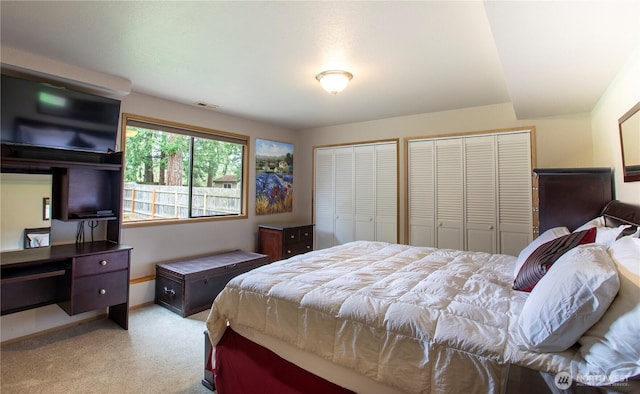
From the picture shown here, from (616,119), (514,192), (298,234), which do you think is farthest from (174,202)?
(616,119)

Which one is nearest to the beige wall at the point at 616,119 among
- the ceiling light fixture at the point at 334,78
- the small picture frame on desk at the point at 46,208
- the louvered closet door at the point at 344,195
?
the ceiling light fixture at the point at 334,78

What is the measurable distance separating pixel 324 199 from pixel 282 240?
1159 millimetres

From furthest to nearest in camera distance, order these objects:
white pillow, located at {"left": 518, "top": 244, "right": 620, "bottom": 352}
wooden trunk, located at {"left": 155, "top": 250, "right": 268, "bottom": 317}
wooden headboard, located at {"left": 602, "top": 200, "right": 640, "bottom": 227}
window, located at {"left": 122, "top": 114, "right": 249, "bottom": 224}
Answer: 1. window, located at {"left": 122, "top": 114, "right": 249, "bottom": 224}
2. wooden trunk, located at {"left": 155, "top": 250, "right": 268, "bottom": 317}
3. wooden headboard, located at {"left": 602, "top": 200, "right": 640, "bottom": 227}
4. white pillow, located at {"left": 518, "top": 244, "right": 620, "bottom": 352}

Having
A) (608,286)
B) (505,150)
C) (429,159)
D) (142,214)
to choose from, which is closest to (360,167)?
(429,159)

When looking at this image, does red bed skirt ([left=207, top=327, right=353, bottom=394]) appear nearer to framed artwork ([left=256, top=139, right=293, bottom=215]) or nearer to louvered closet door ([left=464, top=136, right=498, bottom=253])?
framed artwork ([left=256, top=139, right=293, bottom=215])

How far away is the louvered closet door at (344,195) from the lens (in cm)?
491

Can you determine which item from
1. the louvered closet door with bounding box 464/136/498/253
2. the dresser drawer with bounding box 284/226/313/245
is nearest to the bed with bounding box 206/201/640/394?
the louvered closet door with bounding box 464/136/498/253

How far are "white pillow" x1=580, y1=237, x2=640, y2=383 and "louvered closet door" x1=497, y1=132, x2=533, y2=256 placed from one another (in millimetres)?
2794

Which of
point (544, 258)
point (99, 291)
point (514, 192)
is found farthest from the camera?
point (514, 192)

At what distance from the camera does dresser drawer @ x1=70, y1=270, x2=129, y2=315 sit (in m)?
2.56

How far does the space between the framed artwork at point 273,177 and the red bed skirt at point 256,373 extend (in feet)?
9.97

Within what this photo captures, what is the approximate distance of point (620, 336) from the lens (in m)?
0.94

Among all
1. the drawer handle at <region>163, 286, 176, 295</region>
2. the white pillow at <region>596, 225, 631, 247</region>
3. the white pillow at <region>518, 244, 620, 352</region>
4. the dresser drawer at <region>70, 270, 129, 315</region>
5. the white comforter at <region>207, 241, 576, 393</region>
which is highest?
the white pillow at <region>596, 225, 631, 247</region>

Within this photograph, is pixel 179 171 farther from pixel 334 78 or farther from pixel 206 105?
pixel 334 78
